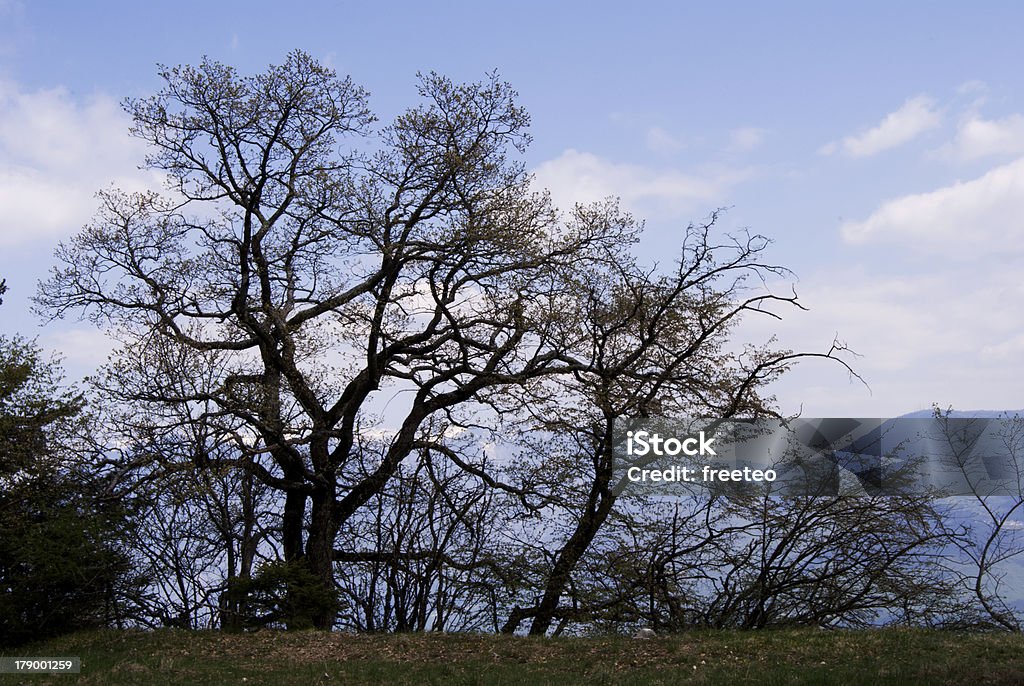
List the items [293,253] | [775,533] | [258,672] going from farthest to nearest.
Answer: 1. [293,253]
2. [775,533]
3. [258,672]

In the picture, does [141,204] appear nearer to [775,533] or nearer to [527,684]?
[527,684]

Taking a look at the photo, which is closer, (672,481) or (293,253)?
(672,481)

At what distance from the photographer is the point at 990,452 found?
14273 millimetres

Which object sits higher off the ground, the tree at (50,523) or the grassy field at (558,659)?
the tree at (50,523)

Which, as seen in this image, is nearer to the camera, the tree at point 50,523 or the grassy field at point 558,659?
the grassy field at point 558,659

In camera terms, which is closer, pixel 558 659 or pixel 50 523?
pixel 558 659

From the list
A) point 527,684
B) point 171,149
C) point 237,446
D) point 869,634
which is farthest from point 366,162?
point 869,634

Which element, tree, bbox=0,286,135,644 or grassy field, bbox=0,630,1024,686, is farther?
tree, bbox=0,286,135,644

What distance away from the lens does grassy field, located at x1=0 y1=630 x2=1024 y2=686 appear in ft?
29.8

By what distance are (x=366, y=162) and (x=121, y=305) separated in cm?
496

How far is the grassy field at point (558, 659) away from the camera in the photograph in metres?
9.10

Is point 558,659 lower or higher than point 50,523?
lower

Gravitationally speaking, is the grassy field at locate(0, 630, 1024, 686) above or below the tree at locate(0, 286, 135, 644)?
below

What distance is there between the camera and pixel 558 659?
1043 centimetres
